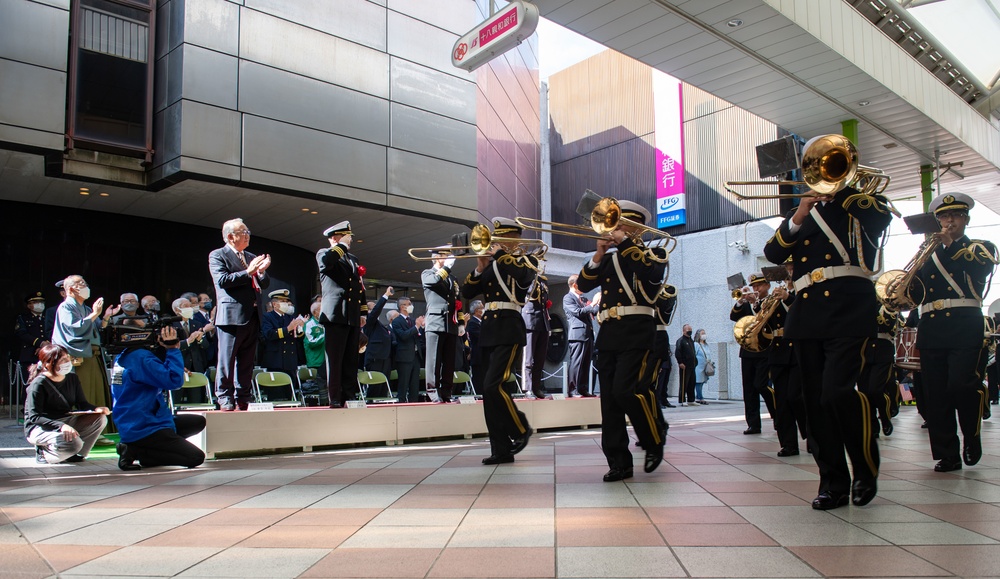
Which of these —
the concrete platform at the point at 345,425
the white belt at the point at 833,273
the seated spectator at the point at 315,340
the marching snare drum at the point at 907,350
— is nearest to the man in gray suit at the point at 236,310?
the concrete platform at the point at 345,425

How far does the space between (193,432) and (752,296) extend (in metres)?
6.00

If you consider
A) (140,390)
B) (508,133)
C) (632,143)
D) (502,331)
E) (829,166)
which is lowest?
(140,390)

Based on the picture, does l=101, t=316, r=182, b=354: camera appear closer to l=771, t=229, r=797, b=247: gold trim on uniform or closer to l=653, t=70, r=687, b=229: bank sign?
l=771, t=229, r=797, b=247: gold trim on uniform

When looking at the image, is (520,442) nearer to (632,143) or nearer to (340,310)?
(340,310)

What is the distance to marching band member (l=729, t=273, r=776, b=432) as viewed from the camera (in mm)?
8539

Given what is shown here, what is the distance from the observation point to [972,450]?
19.7 feet

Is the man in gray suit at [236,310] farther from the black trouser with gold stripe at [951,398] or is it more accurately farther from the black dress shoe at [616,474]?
the black trouser with gold stripe at [951,398]

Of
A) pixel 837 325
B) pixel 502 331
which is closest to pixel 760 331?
pixel 502 331

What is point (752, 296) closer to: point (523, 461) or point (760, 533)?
point (523, 461)

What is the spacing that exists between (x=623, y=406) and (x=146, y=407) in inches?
167

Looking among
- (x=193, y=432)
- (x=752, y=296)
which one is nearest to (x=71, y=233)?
(x=193, y=432)

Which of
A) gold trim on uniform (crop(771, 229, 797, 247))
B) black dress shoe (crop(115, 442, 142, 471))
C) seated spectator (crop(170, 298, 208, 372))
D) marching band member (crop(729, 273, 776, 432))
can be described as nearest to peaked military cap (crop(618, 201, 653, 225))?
gold trim on uniform (crop(771, 229, 797, 247))

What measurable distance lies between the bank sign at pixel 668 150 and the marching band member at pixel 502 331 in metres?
15.9

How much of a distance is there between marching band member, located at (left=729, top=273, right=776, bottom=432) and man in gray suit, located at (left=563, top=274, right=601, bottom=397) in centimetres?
264
